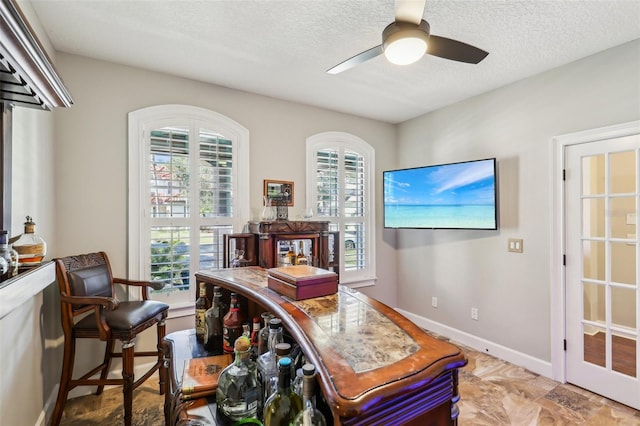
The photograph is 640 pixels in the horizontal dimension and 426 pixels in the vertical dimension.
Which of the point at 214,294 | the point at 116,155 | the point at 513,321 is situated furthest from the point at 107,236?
the point at 513,321

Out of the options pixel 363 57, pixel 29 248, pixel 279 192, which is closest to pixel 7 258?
pixel 29 248

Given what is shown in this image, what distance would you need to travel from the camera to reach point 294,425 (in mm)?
Result: 772

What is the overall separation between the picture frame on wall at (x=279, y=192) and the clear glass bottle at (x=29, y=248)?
201 cm

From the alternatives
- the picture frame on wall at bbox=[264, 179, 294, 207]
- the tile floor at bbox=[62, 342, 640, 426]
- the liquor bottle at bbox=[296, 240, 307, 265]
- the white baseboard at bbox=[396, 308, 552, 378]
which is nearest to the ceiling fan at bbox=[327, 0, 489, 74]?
the picture frame on wall at bbox=[264, 179, 294, 207]

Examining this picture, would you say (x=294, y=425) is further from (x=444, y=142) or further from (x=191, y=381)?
(x=444, y=142)

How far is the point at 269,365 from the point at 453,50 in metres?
1.92

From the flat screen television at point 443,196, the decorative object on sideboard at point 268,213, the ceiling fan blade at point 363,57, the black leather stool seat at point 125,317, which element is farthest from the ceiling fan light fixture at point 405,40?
the black leather stool seat at point 125,317

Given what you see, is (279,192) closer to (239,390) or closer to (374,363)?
(239,390)

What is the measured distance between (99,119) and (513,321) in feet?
13.9

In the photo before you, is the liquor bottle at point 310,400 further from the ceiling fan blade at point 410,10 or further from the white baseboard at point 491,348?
the white baseboard at point 491,348

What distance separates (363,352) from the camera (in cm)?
81

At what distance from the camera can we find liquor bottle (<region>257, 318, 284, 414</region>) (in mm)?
1008

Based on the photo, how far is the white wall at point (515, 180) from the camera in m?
2.57

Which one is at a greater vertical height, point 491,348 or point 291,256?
point 291,256
